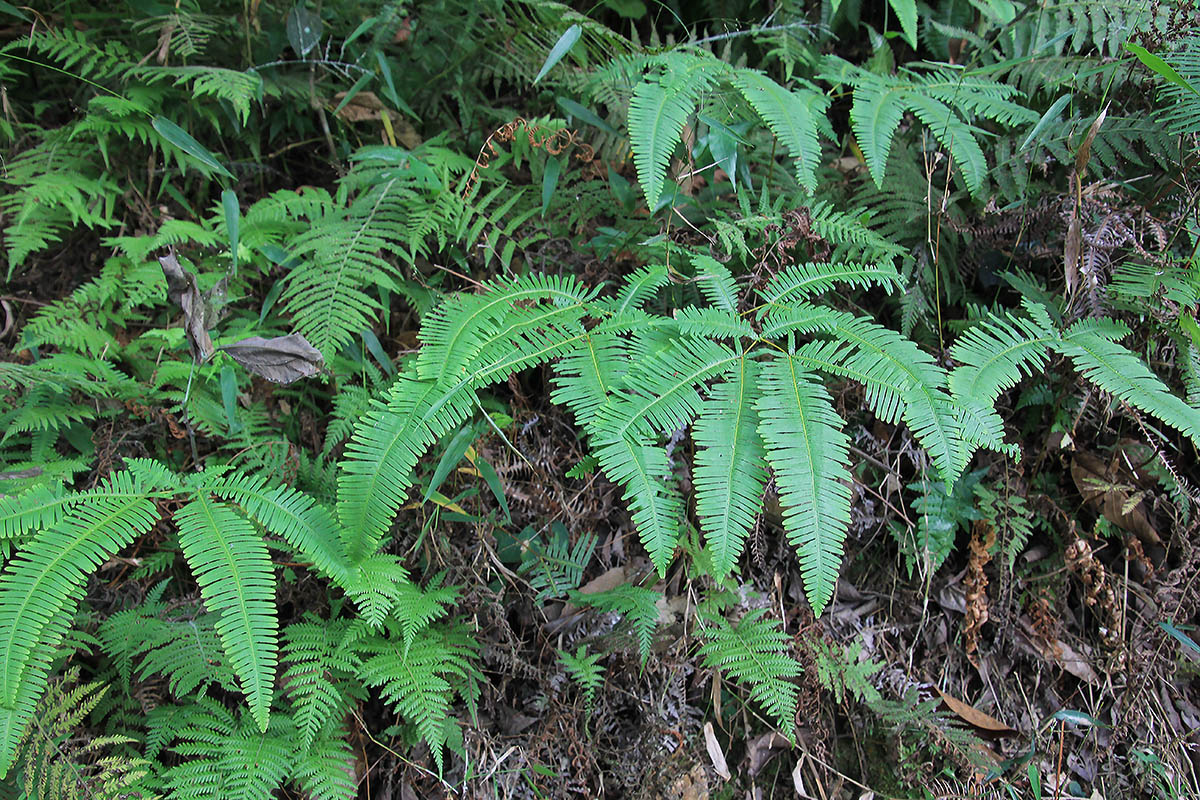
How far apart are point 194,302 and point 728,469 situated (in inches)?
69.7

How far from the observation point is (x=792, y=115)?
96.6 inches

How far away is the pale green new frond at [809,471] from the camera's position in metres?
1.72

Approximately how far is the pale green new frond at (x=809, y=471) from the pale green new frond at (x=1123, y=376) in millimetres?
923

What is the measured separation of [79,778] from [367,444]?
1.22m

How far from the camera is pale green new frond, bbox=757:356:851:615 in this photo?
172 cm

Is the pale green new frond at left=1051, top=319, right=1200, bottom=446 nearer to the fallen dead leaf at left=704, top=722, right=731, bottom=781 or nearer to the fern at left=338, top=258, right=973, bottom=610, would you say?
the fern at left=338, top=258, right=973, bottom=610

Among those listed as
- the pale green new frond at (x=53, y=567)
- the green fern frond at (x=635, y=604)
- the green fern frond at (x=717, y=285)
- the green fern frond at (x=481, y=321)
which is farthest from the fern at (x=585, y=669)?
the pale green new frond at (x=53, y=567)

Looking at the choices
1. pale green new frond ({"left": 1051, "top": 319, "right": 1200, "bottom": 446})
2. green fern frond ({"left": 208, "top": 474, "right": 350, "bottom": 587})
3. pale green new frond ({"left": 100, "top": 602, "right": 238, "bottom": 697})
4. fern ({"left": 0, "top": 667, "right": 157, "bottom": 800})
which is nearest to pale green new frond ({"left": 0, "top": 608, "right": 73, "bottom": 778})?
fern ({"left": 0, "top": 667, "right": 157, "bottom": 800})

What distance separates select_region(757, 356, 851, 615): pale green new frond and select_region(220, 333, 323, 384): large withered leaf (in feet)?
4.69

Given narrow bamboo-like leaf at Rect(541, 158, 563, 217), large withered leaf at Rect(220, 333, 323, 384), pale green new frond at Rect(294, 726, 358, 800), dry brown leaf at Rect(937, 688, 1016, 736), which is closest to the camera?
pale green new frond at Rect(294, 726, 358, 800)

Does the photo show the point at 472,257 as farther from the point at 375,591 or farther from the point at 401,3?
the point at 375,591

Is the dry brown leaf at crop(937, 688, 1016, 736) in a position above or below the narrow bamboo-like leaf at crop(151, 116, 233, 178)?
below

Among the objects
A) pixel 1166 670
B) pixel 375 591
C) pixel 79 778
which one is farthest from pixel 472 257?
pixel 1166 670

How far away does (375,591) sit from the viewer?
2.04m
